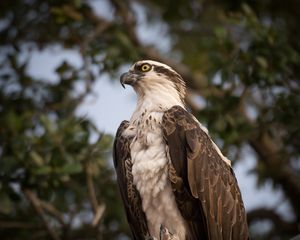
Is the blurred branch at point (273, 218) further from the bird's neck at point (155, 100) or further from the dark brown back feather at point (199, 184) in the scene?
the bird's neck at point (155, 100)

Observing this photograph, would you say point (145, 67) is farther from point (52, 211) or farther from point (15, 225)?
point (15, 225)

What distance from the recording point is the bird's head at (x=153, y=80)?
5945mm

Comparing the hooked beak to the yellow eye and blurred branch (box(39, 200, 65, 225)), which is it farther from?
blurred branch (box(39, 200, 65, 225))

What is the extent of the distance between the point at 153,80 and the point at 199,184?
1357 millimetres

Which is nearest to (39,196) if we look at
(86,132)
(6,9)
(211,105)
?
(86,132)

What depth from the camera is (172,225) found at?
17.4 feet

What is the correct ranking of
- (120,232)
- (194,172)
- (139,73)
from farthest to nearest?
(120,232), (139,73), (194,172)

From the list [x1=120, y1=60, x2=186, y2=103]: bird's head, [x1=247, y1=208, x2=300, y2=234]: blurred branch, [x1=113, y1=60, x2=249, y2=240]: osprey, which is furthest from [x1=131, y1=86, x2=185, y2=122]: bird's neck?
[x1=247, y1=208, x2=300, y2=234]: blurred branch

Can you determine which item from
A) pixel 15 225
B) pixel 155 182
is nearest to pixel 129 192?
pixel 155 182

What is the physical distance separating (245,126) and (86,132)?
1.87 metres

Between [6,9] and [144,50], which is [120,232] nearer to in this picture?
[144,50]

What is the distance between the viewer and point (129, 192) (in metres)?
5.36

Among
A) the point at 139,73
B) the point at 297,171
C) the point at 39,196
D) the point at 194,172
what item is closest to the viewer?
the point at 194,172

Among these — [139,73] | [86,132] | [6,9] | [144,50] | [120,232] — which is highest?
[6,9]
